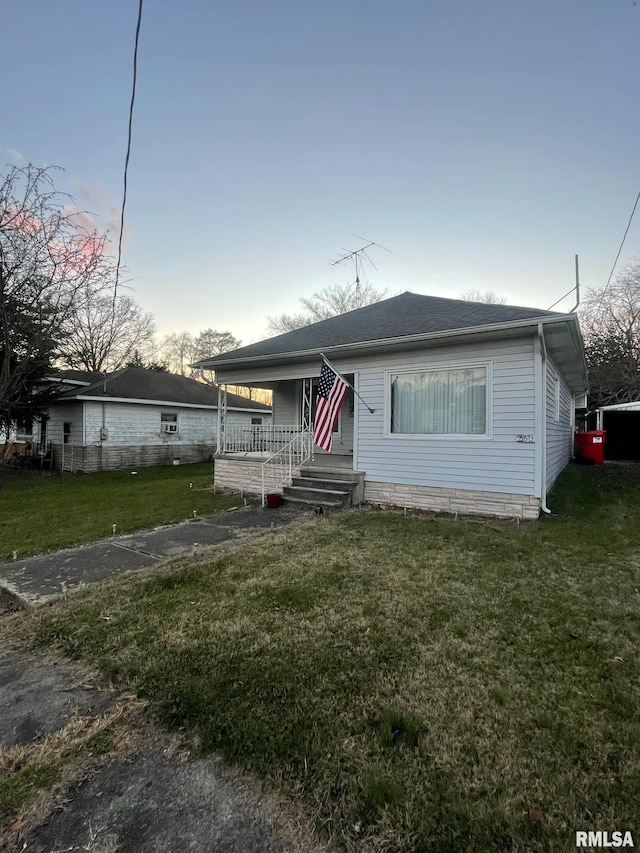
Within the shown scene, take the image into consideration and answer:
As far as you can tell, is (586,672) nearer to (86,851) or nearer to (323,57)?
(86,851)

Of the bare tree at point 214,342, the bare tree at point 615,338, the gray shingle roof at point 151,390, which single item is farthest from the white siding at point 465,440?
the bare tree at point 214,342

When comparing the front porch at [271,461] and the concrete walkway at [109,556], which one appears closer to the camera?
the concrete walkway at [109,556]

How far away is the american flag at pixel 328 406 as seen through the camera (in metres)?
7.01

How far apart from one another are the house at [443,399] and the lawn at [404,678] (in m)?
2.05

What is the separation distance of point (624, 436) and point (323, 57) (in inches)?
631

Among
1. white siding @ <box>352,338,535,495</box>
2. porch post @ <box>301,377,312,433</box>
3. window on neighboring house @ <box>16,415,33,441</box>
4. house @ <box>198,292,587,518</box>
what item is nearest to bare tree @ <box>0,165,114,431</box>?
house @ <box>198,292,587,518</box>

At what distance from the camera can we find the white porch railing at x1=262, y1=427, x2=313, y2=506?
8.50 m

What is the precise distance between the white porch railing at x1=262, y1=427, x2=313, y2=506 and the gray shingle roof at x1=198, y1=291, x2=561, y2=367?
206cm

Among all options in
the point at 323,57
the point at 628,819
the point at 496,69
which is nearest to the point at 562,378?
the point at 496,69

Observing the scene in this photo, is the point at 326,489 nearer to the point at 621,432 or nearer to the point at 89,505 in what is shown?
the point at 89,505

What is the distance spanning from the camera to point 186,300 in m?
13.5

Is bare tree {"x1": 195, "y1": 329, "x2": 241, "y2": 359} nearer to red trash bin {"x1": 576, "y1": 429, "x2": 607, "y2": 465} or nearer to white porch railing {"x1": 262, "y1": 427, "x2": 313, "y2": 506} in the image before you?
white porch railing {"x1": 262, "y1": 427, "x2": 313, "y2": 506}
